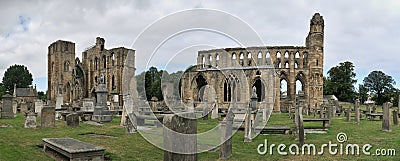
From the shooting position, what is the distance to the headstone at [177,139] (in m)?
3.83

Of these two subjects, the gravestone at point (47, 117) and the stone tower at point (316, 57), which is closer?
the gravestone at point (47, 117)

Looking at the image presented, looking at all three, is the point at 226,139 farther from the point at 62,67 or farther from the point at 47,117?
the point at 62,67

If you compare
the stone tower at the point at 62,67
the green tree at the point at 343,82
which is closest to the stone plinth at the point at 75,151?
the stone tower at the point at 62,67

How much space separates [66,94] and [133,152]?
51.6m

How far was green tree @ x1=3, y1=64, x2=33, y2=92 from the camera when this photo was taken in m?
85.0

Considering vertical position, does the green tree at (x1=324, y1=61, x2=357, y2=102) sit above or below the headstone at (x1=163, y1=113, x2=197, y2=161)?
above

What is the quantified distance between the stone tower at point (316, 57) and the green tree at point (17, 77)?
73.4 m

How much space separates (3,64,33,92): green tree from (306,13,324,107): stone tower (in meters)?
73.4

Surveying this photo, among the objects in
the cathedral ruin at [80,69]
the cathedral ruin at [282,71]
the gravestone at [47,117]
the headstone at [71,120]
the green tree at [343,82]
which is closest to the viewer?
the gravestone at [47,117]

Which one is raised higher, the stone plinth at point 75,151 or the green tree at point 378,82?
the green tree at point 378,82

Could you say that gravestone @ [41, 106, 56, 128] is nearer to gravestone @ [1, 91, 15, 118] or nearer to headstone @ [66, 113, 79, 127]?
headstone @ [66, 113, 79, 127]

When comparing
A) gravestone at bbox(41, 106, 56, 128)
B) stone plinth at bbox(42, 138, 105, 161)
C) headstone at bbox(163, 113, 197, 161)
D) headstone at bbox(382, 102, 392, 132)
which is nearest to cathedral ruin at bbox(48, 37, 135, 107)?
gravestone at bbox(41, 106, 56, 128)

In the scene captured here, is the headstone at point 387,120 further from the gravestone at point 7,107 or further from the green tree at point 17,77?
the green tree at point 17,77

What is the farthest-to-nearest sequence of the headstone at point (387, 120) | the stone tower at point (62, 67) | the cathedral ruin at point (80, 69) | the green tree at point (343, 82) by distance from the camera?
the green tree at point (343, 82), the stone tower at point (62, 67), the cathedral ruin at point (80, 69), the headstone at point (387, 120)
